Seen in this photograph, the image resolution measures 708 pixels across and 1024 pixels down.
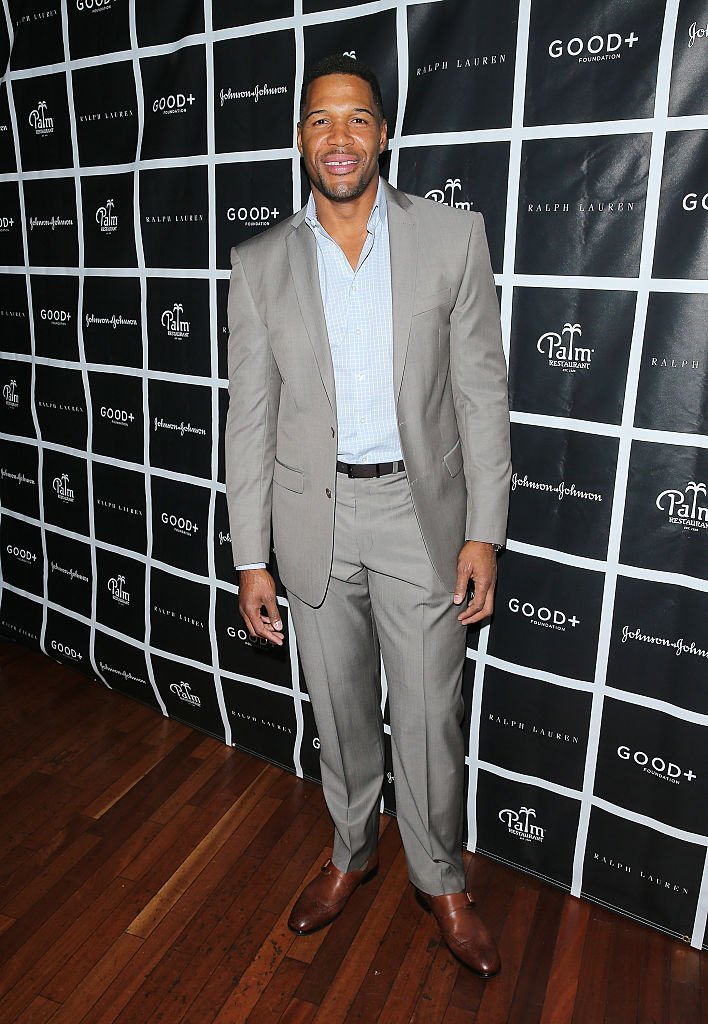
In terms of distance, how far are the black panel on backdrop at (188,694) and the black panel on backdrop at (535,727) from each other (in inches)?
40.9

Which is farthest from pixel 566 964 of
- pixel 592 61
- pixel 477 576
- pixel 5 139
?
pixel 5 139

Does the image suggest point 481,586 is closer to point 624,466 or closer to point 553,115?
point 624,466

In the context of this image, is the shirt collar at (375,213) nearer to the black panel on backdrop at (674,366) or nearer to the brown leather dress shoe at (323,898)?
the black panel on backdrop at (674,366)

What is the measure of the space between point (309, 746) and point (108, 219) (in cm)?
182

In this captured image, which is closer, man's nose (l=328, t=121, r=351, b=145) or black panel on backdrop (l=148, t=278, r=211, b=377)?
man's nose (l=328, t=121, r=351, b=145)

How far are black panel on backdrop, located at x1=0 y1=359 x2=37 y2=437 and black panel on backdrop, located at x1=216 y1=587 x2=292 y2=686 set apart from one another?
1.07 m

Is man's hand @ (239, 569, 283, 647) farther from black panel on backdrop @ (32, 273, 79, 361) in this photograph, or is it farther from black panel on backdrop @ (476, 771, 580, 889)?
black panel on backdrop @ (32, 273, 79, 361)

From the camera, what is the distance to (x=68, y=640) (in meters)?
3.42

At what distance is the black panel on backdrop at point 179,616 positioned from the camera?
292cm

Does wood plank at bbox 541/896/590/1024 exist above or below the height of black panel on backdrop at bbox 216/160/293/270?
below

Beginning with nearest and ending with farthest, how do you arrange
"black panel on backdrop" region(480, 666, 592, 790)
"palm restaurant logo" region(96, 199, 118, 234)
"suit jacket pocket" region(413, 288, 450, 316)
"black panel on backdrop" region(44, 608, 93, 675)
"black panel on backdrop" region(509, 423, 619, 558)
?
"suit jacket pocket" region(413, 288, 450, 316), "black panel on backdrop" region(509, 423, 619, 558), "black panel on backdrop" region(480, 666, 592, 790), "palm restaurant logo" region(96, 199, 118, 234), "black panel on backdrop" region(44, 608, 93, 675)

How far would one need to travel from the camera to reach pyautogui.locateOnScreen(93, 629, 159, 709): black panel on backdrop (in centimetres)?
318

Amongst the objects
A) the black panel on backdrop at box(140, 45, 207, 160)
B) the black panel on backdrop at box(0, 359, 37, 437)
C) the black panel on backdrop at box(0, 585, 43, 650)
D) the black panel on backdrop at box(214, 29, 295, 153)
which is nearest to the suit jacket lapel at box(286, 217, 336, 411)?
the black panel on backdrop at box(214, 29, 295, 153)

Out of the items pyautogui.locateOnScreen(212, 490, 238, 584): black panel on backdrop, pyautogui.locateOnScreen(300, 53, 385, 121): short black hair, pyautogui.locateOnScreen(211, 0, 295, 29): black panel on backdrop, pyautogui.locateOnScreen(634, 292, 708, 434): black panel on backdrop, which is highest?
pyautogui.locateOnScreen(211, 0, 295, 29): black panel on backdrop
